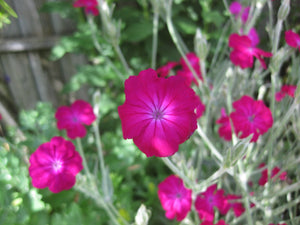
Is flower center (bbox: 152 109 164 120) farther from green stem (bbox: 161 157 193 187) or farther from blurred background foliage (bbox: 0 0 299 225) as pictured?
blurred background foliage (bbox: 0 0 299 225)

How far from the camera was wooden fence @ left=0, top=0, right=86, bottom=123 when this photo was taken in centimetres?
176

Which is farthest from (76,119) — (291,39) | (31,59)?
(31,59)

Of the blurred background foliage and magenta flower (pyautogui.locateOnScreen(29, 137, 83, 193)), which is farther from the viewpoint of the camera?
the blurred background foliage

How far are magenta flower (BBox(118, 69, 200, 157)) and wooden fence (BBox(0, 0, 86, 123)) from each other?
1482 millimetres

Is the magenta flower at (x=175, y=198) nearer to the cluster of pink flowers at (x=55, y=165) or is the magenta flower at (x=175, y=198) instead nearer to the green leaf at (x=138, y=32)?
the cluster of pink flowers at (x=55, y=165)

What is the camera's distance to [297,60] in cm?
98

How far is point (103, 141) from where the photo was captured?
1.49 m

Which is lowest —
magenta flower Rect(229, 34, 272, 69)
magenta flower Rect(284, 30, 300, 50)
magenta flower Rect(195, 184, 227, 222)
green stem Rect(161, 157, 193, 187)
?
magenta flower Rect(195, 184, 227, 222)

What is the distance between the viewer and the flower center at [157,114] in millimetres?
503

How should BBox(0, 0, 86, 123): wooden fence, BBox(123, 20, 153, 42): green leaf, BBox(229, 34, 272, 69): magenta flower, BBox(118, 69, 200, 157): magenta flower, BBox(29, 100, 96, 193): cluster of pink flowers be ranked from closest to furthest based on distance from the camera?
BBox(118, 69, 200, 157): magenta flower, BBox(29, 100, 96, 193): cluster of pink flowers, BBox(229, 34, 272, 69): magenta flower, BBox(123, 20, 153, 42): green leaf, BBox(0, 0, 86, 123): wooden fence

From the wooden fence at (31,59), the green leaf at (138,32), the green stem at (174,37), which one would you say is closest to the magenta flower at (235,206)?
the green stem at (174,37)

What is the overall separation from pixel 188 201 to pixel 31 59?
1.56 metres

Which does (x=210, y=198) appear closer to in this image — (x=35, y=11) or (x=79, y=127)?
(x=79, y=127)

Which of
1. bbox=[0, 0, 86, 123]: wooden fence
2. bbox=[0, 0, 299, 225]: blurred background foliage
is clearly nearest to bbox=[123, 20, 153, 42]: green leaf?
bbox=[0, 0, 299, 225]: blurred background foliage
